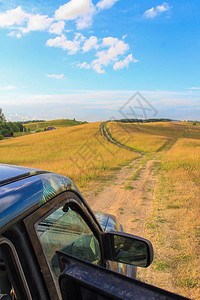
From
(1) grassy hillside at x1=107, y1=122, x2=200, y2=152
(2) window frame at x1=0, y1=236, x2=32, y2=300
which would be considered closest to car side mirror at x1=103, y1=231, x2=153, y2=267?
(2) window frame at x1=0, y1=236, x2=32, y2=300

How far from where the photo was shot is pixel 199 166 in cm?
1127

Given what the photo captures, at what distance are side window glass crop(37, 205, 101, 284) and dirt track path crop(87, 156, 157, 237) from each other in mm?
3534

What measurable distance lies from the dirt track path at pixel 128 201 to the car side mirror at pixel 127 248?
3.32 metres

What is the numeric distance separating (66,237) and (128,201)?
19.7ft

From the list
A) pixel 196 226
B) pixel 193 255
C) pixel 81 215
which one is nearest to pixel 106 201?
pixel 196 226

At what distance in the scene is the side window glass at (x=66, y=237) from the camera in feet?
3.74

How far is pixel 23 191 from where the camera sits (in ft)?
3.21

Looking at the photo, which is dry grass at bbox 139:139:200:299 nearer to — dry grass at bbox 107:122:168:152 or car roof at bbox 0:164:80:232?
car roof at bbox 0:164:80:232

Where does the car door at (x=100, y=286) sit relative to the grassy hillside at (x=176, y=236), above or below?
above

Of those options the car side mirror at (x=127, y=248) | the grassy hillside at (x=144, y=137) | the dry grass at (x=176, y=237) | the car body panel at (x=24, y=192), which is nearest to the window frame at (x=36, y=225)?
the car body panel at (x=24, y=192)

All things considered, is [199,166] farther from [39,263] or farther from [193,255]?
[39,263]

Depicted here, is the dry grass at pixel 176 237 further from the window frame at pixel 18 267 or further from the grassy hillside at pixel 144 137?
the grassy hillside at pixel 144 137

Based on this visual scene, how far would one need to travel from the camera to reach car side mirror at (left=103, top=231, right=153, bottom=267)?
5.06 ft

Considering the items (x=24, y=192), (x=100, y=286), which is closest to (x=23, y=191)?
(x=24, y=192)
